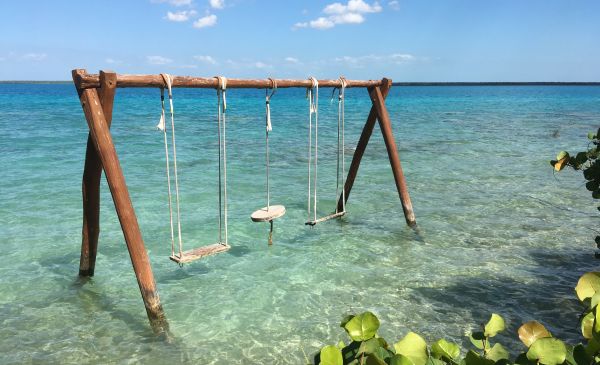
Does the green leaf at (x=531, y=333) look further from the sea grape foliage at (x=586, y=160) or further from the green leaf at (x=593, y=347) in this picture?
the sea grape foliage at (x=586, y=160)

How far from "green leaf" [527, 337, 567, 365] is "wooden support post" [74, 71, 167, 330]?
3.98 m

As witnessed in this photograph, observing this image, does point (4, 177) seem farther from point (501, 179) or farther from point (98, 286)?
point (501, 179)

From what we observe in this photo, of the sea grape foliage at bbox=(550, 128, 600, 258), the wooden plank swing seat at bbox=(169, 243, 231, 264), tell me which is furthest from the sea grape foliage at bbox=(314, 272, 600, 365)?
the wooden plank swing seat at bbox=(169, 243, 231, 264)

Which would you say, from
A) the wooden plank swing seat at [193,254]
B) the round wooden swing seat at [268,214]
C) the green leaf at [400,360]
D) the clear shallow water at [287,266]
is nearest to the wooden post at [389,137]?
the clear shallow water at [287,266]

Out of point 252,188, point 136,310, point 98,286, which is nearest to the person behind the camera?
point 136,310

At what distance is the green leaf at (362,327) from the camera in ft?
5.35

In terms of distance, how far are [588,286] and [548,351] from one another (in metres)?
0.36

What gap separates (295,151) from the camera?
1952 centimetres

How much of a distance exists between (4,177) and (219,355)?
1107cm

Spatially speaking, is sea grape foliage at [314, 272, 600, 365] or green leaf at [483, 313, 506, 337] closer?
sea grape foliage at [314, 272, 600, 365]

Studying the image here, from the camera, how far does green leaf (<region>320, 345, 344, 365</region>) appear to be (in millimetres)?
1537

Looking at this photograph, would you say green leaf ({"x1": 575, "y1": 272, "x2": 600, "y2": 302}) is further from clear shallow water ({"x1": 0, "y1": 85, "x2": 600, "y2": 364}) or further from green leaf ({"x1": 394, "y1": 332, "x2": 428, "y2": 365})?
clear shallow water ({"x1": 0, "y1": 85, "x2": 600, "y2": 364})

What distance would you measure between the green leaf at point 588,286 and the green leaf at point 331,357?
3.03 feet

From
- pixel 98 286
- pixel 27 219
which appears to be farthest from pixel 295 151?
pixel 98 286
